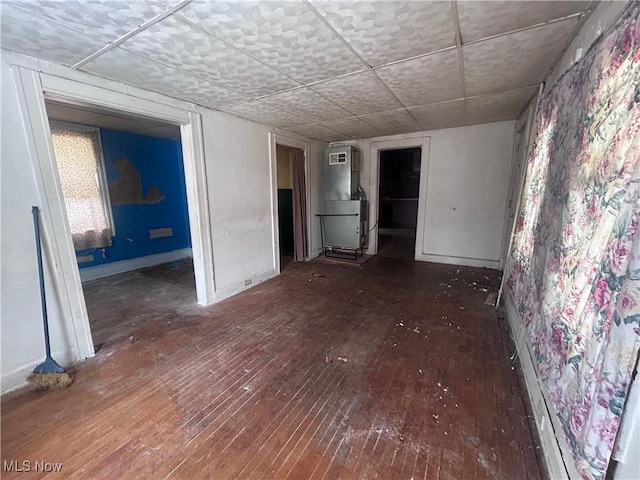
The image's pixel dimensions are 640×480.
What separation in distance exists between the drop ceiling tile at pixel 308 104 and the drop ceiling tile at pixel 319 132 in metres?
0.48

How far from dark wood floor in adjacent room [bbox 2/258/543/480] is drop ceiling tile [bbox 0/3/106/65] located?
2281 mm

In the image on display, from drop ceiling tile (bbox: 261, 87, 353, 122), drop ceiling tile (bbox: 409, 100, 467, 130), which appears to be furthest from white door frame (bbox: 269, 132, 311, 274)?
drop ceiling tile (bbox: 409, 100, 467, 130)

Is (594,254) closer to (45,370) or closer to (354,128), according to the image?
(45,370)

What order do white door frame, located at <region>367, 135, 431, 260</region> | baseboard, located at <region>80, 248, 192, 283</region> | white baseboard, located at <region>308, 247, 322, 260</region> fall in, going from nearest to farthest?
1. baseboard, located at <region>80, 248, 192, 283</region>
2. white door frame, located at <region>367, 135, 431, 260</region>
3. white baseboard, located at <region>308, 247, 322, 260</region>

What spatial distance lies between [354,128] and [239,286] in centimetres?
307

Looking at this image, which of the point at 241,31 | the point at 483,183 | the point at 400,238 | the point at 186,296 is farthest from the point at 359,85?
the point at 400,238

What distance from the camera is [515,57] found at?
74.3 inches

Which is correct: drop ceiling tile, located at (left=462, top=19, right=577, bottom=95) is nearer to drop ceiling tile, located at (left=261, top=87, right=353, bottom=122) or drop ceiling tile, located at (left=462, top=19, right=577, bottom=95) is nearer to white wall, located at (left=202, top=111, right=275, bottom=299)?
drop ceiling tile, located at (left=261, top=87, right=353, bottom=122)

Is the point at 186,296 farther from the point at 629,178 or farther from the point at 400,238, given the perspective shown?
the point at 400,238

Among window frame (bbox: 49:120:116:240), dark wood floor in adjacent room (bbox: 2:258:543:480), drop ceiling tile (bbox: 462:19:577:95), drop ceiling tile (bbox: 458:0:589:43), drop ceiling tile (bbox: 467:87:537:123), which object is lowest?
dark wood floor in adjacent room (bbox: 2:258:543:480)

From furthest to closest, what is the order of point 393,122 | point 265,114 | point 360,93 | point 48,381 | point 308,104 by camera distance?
point 393,122
point 265,114
point 308,104
point 360,93
point 48,381

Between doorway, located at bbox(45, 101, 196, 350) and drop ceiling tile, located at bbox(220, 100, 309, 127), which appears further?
doorway, located at bbox(45, 101, 196, 350)

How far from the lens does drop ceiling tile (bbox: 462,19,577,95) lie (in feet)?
5.26

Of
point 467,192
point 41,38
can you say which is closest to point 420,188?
point 467,192
